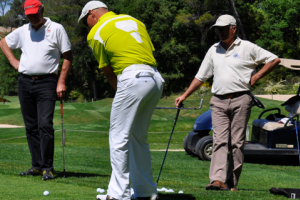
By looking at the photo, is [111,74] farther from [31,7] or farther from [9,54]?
[9,54]

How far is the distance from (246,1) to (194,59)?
8784 mm

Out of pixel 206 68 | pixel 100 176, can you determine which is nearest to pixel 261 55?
pixel 206 68

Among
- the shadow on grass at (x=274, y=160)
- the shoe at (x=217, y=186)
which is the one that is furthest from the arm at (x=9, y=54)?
the shadow on grass at (x=274, y=160)

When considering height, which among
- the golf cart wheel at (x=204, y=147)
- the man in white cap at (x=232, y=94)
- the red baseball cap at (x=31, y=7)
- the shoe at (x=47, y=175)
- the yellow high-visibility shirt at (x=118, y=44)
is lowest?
the golf cart wheel at (x=204, y=147)

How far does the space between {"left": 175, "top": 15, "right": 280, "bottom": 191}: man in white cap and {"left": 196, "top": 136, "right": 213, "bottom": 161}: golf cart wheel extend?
388cm

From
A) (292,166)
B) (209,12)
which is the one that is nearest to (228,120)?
(292,166)

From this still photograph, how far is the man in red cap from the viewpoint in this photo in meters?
5.27

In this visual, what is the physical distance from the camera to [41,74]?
5.30m

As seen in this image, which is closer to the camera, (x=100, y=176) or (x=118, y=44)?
(x=118, y=44)

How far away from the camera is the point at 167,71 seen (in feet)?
151

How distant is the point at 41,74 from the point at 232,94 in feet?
7.39

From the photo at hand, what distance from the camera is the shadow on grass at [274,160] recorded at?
9227mm

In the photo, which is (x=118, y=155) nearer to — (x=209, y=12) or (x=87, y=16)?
(x=87, y=16)

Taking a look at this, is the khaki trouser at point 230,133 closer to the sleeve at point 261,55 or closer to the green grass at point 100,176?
the green grass at point 100,176
